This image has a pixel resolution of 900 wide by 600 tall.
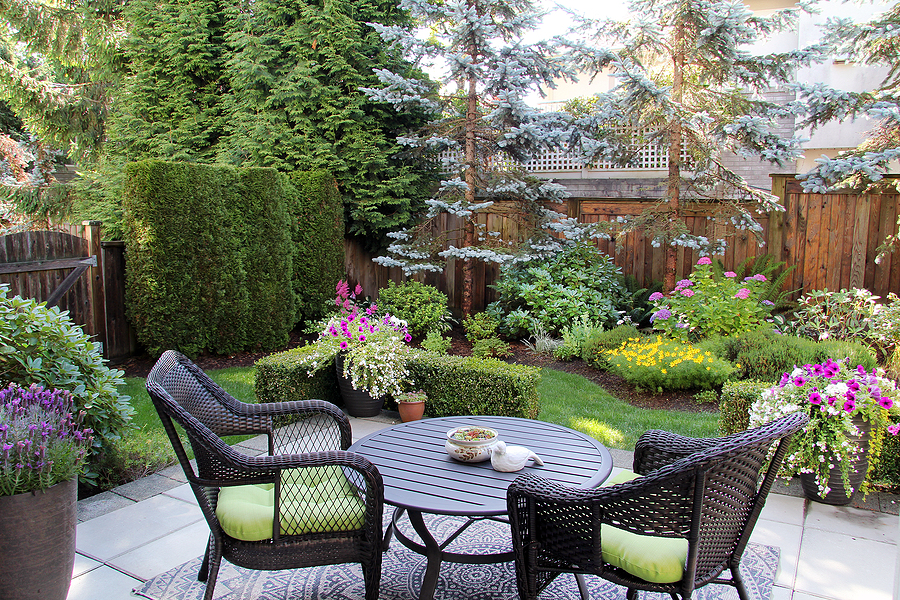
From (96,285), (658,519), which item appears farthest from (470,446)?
(96,285)

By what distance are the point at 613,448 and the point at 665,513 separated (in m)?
2.43

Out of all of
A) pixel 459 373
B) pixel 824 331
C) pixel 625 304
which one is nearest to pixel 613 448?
pixel 459 373

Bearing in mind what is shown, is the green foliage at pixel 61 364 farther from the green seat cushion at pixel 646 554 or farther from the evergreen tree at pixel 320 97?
the evergreen tree at pixel 320 97

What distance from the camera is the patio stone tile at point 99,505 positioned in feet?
10.6

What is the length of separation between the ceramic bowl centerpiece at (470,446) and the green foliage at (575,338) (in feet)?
14.0

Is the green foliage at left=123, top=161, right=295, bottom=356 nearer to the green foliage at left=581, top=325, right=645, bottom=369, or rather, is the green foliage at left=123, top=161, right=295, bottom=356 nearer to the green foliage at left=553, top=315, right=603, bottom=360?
the green foliage at left=553, top=315, right=603, bottom=360

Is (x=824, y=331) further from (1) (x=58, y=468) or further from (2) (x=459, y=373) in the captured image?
(1) (x=58, y=468)

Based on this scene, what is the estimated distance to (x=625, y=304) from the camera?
25.5ft

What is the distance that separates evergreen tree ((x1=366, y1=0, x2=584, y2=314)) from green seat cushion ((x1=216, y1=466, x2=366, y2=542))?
5.24 metres

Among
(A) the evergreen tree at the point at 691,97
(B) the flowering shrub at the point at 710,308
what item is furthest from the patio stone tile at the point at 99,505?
(A) the evergreen tree at the point at 691,97

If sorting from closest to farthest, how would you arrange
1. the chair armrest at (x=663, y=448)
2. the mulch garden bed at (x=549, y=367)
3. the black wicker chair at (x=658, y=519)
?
the black wicker chair at (x=658, y=519) < the chair armrest at (x=663, y=448) < the mulch garden bed at (x=549, y=367)

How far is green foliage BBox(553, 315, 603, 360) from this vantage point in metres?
6.74

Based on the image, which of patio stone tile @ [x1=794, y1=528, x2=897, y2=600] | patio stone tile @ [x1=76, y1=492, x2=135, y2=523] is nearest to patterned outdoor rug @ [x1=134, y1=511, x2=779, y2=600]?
patio stone tile @ [x1=794, y1=528, x2=897, y2=600]

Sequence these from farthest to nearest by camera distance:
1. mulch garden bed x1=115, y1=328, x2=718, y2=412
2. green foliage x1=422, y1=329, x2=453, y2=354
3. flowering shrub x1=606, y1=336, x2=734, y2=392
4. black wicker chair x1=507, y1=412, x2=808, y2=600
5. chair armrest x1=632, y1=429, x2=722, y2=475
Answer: green foliage x1=422, y1=329, x2=453, y2=354
mulch garden bed x1=115, y1=328, x2=718, y2=412
flowering shrub x1=606, y1=336, x2=734, y2=392
chair armrest x1=632, y1=429, x2=722, y2=475
black wicker chair x1=507, y1=412, x2=808, y2=600
